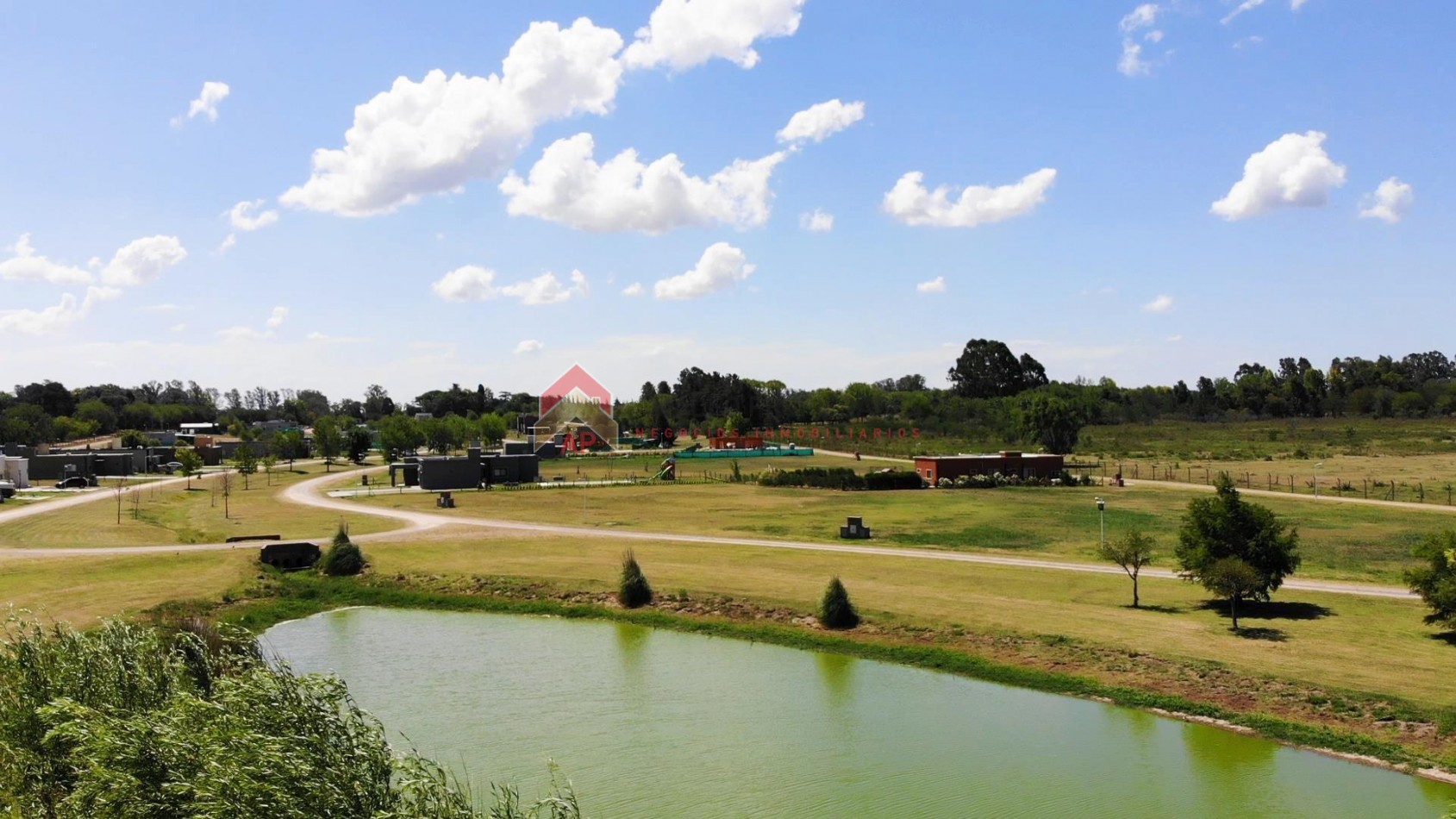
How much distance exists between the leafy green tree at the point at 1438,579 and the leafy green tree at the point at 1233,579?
180 inches

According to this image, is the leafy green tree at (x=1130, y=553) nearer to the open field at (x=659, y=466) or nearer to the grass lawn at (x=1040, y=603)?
the grass lawn at (x=1040, y=603)

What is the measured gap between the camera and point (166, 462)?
116875mm

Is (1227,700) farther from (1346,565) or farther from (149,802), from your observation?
(149,802)

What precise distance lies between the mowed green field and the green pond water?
2044 cm

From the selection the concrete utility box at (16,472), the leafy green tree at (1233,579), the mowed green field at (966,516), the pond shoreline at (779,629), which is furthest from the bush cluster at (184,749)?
the concrete utility box at (16,472)

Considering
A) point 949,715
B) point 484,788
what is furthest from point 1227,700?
point 484,788

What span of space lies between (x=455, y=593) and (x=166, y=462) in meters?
95.2

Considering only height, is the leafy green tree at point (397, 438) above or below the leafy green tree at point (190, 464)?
above

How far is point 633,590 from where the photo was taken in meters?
38.7

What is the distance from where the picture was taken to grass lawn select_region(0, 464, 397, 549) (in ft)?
169

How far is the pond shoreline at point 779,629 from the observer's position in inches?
925

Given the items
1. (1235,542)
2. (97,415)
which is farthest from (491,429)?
(1235,542)

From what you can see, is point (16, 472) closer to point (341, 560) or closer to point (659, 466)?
point (341, 560)

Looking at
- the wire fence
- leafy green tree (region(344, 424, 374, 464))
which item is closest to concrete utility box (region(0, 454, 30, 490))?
leafy green tree (region(344, 424, 374, 464))
